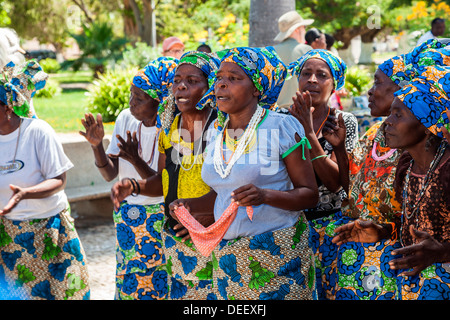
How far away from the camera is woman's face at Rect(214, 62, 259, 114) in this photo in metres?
3.27

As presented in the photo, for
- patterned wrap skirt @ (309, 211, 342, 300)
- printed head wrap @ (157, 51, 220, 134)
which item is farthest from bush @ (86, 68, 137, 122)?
patterned wrap skirt @ (309, 211, 342, 300)

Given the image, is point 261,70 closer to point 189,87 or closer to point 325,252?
point 189,87

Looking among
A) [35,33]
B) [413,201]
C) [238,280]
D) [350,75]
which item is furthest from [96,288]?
[35,33]

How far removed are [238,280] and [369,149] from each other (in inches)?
46.2

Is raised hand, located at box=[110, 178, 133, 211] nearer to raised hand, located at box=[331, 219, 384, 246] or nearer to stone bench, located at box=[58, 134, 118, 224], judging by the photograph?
raised hand, located at box=[331, 219, 384, 246]

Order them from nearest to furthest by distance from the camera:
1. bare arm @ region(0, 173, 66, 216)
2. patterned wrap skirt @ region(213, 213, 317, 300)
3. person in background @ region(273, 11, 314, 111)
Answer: patterned wrap skirt @ region(213, 213, 317, 300) < bare arm @ region(0, 173, 66, 216) < person in background @ region(273, 11, 314, 111)

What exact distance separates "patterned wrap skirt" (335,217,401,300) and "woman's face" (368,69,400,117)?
779mm

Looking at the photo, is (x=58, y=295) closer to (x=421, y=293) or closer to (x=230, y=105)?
(x=230, y=105)

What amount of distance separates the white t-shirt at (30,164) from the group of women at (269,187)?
13mm

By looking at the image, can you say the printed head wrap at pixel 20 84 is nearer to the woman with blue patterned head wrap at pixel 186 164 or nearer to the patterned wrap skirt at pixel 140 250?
the patterned wrap skirt at pixel 140 250

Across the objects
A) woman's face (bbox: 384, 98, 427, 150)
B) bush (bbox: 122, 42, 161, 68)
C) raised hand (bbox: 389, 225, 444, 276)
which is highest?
woman's face (bbox: 384, 98, 427, 150)

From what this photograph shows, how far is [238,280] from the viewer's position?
3.13 m

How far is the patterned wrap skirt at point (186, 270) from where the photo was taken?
144 inches

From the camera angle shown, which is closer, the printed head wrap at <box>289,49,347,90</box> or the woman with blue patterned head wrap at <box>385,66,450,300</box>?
the woman with blue patterned head wrap at <box>385,66,450,300</box>
